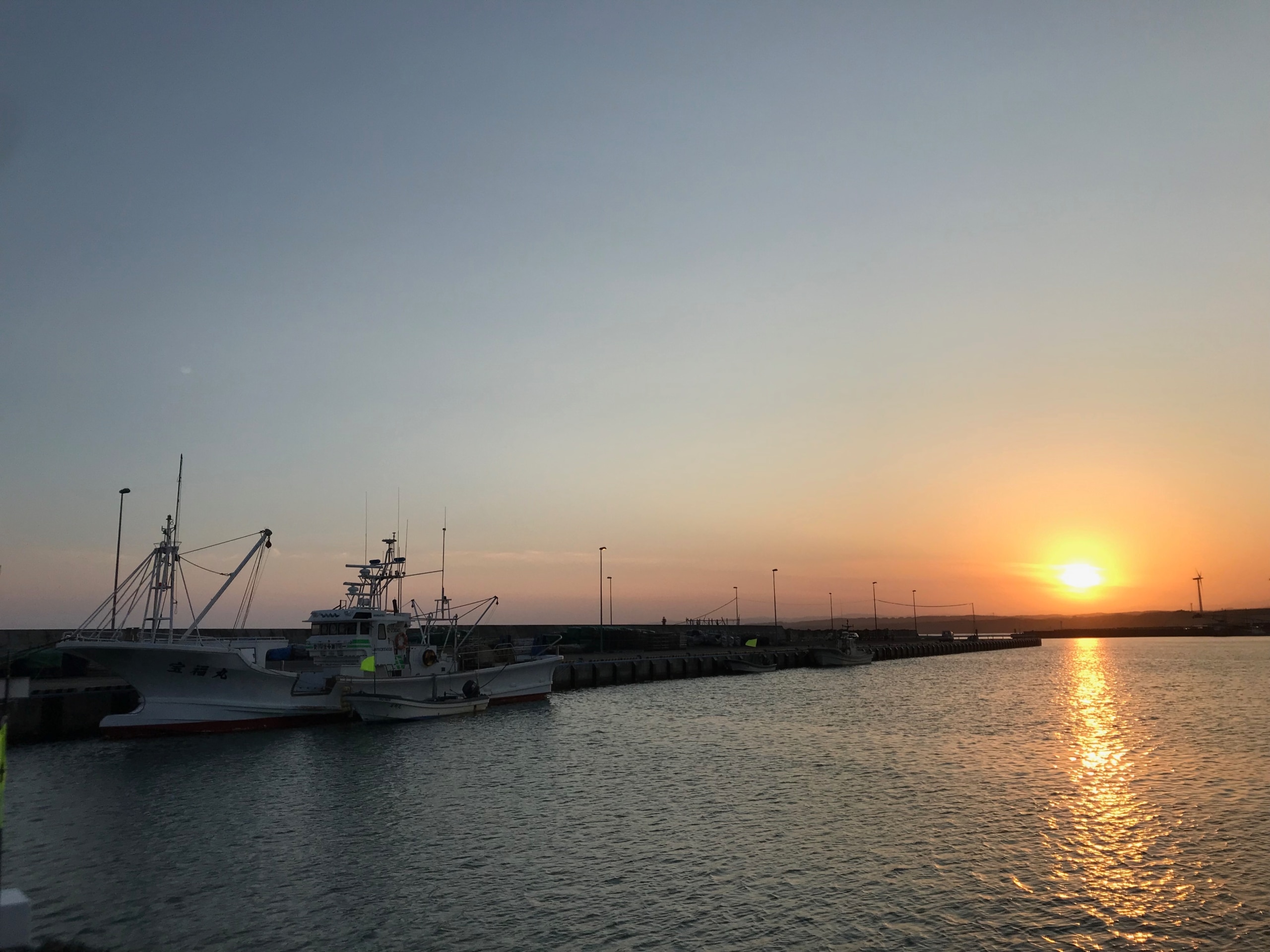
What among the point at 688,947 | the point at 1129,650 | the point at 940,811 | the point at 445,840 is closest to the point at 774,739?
the point at 940,811

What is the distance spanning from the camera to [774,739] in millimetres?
42625

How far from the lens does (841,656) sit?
110m

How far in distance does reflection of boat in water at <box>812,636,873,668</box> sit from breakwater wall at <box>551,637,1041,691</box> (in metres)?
1.24

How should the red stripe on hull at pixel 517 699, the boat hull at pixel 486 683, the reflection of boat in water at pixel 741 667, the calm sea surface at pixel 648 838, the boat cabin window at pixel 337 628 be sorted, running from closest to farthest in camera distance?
the calm sea surface at pixel 648 838, the boat hull at pixel 486 683, the boat cabin window at pixel 337 628, the red stripe on hull at pixel 517 699, the reflection of boat in water at pixel 741 667

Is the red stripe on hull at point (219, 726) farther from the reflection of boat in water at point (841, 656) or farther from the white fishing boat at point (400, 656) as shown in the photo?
the reflection of boat in water at point (841, 656)

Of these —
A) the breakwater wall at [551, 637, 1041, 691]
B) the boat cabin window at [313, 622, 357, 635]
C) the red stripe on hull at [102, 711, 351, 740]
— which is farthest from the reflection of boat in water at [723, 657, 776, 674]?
the red stripe on hull at [102, 711, 351, 740]

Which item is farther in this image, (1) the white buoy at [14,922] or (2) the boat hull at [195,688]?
(2) the boat hull at [195,688]

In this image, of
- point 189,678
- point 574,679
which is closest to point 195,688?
point 189,678

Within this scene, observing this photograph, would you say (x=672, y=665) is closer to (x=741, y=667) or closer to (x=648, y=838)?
(x=741, y=667)

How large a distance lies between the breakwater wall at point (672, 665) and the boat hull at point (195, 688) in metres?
20.9

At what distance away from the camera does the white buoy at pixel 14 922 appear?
11375 mm

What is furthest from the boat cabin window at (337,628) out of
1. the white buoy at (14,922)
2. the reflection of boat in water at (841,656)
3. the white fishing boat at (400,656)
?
the reflection of boat in water at (841,656)

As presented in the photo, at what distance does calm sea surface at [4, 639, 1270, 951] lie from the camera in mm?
17266

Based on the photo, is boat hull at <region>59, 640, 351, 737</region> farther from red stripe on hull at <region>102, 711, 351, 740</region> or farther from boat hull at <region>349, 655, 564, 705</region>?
boat hull at <region>349, 655, 564, 705</region>
